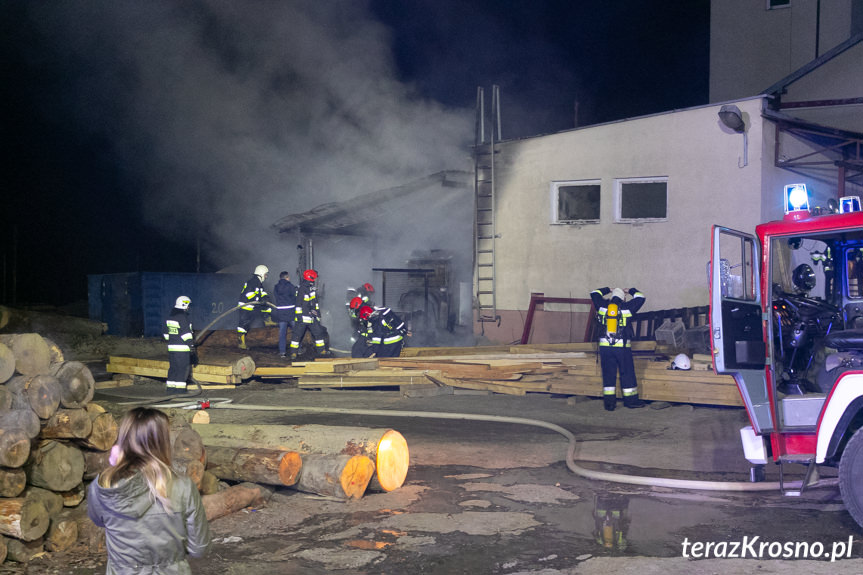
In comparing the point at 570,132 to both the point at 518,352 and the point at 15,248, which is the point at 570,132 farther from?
the point at 15,248

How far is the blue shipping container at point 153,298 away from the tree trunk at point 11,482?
45.8ft

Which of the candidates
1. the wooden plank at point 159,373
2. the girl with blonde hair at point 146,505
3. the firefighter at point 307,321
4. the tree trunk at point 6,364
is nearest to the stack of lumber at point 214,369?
the wooden plank at point 159,373

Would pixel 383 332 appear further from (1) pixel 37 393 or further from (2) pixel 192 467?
(1) pixel 37 393

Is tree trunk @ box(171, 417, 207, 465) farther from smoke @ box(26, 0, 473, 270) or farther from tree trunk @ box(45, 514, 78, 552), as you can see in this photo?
smoke @ box(26, 0, 473, 270)

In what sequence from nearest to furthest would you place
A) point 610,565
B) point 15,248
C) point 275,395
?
point 610,565 < point 275,395 < point 15,248

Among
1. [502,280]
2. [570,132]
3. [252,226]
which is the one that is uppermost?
[570,132]

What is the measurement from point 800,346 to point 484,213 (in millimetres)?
10341

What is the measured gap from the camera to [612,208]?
1417cm

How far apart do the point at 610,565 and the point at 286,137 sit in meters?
15.3

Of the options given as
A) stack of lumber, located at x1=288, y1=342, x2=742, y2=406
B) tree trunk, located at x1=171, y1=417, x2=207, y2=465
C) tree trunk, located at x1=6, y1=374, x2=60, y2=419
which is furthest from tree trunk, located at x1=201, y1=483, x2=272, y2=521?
stack of lumber, located at x1=288, y1=342, x2=742, y2=406

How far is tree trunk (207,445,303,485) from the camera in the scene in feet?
19.5

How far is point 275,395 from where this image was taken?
37.8ft

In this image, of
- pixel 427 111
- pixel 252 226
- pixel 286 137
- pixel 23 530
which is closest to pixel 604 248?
pixel 427 111

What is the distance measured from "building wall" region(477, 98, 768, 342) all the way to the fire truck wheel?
8207mm
